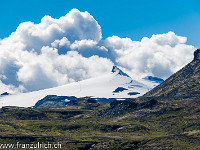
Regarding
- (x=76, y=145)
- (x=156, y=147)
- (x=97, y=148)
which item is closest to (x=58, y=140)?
(x=76, y=145)

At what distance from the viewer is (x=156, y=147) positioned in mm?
157125

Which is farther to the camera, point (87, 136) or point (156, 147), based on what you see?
point (87, 136)

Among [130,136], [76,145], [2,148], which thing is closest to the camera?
[2,148]

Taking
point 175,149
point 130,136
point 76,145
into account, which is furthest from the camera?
point 130,136

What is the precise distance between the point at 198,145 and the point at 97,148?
49.6m

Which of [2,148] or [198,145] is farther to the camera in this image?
[2,148]

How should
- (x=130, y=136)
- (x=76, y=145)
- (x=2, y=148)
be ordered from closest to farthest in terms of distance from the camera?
(x=2, y=148) < (x=76, y=145) < (x=130, y=136)

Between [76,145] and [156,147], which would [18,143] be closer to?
[76,145]

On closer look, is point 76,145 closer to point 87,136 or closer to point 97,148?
point 97,148

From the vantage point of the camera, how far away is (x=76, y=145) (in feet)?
567

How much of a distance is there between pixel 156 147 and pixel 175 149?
1003 cm

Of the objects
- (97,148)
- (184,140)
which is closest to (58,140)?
(97,148)

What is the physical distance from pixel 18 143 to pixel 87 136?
138 ft

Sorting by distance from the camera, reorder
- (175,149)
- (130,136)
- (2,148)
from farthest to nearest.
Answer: (130,136)
(2,148)
(175,149)
